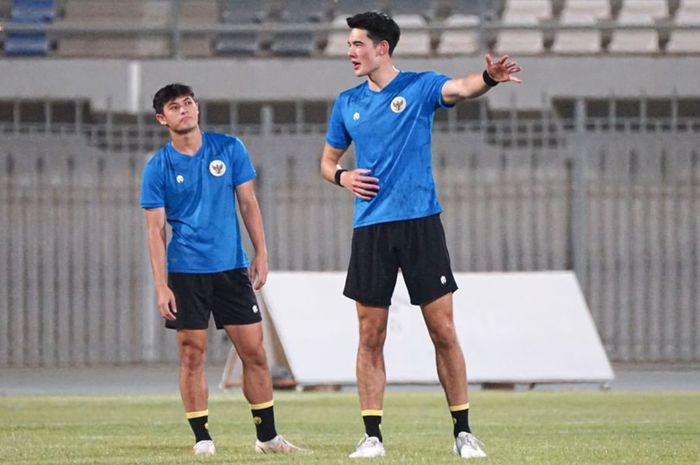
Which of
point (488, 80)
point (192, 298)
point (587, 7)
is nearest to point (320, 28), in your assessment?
point (587, 7)

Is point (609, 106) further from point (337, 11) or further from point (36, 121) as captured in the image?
point (36, 121)

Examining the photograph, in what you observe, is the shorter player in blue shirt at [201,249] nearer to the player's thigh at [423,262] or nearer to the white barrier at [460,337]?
the player's thigh at [423,262]

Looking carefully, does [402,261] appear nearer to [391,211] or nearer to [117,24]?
[391,211]

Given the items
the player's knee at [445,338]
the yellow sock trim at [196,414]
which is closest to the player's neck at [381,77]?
the player's knee at [445,338]

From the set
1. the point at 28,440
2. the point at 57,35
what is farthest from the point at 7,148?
the point at 28,440

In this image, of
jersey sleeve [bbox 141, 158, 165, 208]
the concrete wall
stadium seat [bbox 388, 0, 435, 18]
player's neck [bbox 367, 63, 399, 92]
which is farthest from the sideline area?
player's neck [bbox 367, 63, 399, 92]

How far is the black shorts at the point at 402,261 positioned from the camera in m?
7.08

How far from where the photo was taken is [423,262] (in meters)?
7.09

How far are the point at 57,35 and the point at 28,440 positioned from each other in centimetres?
1283

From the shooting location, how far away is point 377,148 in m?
7.07

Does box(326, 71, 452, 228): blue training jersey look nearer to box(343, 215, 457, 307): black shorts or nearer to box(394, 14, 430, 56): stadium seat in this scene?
box(343, 215, 457, 307): black shorts

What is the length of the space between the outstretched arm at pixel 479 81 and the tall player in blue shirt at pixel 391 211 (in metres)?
0.06

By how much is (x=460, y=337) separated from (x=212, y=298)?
680 centimetres

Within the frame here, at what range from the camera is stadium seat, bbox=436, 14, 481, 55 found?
20.0m
